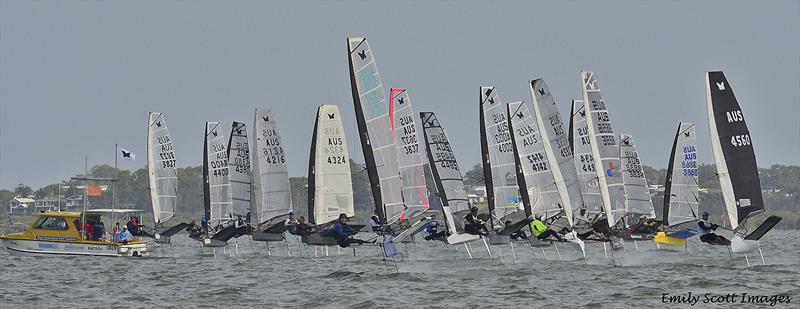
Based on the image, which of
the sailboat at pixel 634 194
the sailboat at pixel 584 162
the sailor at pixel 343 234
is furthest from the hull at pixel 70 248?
the sailboat at pixel 634 194

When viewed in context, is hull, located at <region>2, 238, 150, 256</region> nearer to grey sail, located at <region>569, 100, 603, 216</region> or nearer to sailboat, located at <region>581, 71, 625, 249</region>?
sailboat, located at <region>581, 71, 625, 249</region>

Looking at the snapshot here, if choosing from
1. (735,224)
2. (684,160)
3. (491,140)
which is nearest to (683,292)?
(735,224)

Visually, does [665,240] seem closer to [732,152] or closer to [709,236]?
[732,152]

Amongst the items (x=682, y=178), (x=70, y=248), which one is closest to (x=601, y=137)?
(x=682, y=178)

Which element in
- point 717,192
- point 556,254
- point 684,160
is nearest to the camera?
point 556,254

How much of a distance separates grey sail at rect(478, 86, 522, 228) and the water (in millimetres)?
A: 4771

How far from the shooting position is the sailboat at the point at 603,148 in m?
42.1

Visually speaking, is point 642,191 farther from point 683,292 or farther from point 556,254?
point 683,292

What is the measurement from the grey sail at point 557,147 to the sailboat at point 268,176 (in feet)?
37.7

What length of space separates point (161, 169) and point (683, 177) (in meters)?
23.9

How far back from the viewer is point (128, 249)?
4438 cm

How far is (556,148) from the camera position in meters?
43.7

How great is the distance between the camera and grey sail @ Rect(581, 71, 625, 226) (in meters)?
43.0

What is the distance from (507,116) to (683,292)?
797 inches
